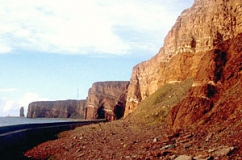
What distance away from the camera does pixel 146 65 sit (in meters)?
72.0

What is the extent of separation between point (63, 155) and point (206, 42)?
77.9ft

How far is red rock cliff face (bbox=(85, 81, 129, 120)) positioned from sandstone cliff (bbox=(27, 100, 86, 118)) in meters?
32.1

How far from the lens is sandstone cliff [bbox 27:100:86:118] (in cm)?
15738

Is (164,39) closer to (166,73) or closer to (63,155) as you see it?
(166,73)

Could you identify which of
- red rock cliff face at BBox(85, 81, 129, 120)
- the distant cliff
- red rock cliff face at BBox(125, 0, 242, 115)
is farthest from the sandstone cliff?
red rock cliff face at BBox(125, 0, 242, 115)

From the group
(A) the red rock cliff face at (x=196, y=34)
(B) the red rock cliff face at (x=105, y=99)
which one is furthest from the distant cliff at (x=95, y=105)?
(A) the red rock cliff face at (x=196, y=34)

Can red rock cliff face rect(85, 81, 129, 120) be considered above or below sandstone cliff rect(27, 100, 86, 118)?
above

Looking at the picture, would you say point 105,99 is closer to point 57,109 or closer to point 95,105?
point 95,105

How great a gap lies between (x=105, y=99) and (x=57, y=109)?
5468 centimetres

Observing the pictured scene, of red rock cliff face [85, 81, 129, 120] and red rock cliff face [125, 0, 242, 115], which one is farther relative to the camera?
red rock cliff face [85, 81, 129, 120]

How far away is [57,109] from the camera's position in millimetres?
162250

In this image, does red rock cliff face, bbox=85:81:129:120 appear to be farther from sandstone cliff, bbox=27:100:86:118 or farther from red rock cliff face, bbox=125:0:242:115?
red rock cliff face, bbox=125:0:242:115

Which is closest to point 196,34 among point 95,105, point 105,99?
point 105,99

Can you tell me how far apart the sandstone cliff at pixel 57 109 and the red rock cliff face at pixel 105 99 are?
3208 centimetres
